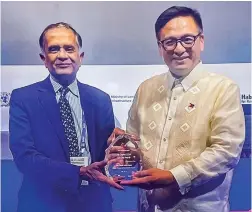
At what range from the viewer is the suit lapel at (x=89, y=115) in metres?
1.69

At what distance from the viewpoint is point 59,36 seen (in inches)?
67.4

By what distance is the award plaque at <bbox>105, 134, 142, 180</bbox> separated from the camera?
1649mm

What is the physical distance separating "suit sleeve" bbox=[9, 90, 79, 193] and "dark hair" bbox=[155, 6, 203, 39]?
0.58 m

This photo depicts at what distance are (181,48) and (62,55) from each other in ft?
1.40

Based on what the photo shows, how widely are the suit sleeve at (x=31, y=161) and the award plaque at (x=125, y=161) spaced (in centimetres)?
13

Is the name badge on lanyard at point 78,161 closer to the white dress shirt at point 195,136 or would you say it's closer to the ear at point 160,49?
the white dress shirt at point 195,136

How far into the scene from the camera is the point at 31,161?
1.69 metres

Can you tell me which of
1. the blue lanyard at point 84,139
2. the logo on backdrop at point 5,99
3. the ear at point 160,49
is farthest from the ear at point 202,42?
the logo on backdrop at point 5,99

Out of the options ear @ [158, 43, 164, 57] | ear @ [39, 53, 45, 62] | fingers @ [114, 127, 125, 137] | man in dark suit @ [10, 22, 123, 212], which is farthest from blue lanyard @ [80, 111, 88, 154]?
ear @ [158, 43, 164, 57]

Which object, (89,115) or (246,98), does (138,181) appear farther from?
(246,98)

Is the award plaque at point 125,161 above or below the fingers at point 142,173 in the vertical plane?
above

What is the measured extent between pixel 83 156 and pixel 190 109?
0.42 meters

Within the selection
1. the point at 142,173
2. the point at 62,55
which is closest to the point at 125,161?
the point at 142,173

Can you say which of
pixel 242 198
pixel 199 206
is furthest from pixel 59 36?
pixel 242 198
